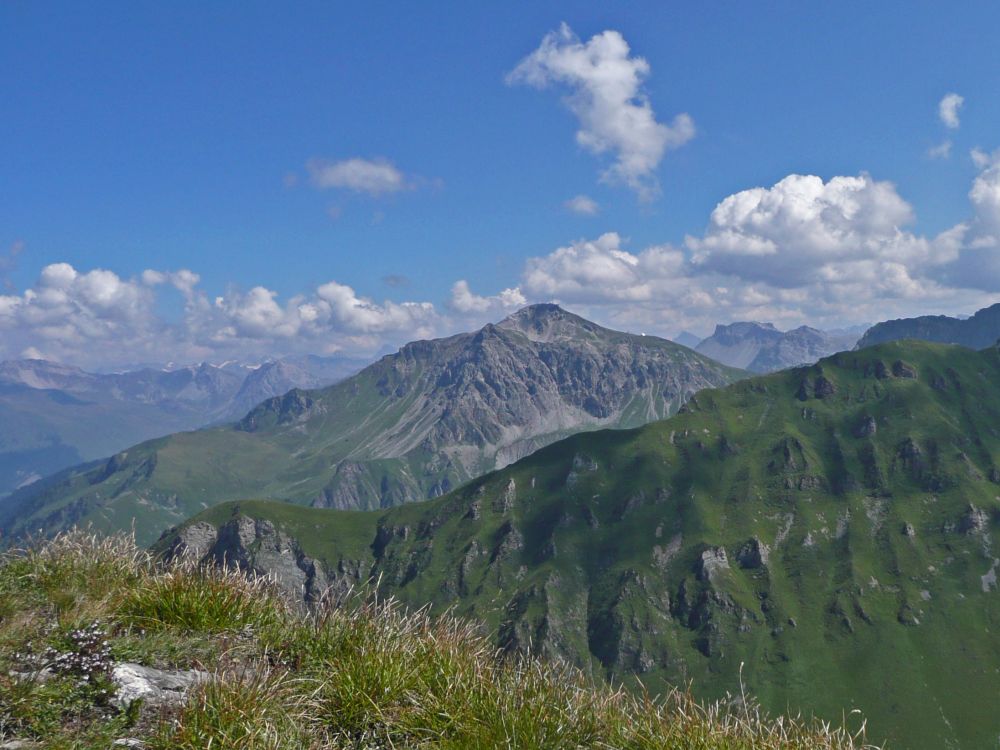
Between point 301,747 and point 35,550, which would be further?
point 35,550

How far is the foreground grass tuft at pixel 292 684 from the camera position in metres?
7.02

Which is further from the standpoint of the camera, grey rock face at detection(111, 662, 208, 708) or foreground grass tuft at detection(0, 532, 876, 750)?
grey rock face at detection(111, 662, 208, 708)

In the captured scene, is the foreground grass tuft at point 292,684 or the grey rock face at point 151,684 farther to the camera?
the grey rock face at point 151,684

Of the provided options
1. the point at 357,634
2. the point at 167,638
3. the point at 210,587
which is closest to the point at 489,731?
the point at 357,634

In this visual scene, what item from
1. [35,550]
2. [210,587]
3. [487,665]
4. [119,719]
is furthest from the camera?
[35,550]

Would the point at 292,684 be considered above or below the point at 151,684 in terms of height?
below

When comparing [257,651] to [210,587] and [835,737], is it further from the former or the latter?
[835,737]

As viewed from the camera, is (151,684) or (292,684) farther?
Result: (292,684)

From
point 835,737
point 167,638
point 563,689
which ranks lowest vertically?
point 835,737

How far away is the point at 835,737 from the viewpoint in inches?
350

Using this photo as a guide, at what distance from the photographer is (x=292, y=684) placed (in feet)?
26.6

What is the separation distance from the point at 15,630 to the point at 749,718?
31.9ft

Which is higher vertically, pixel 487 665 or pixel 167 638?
pixel 167 638

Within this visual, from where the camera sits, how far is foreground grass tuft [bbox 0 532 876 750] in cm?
702
